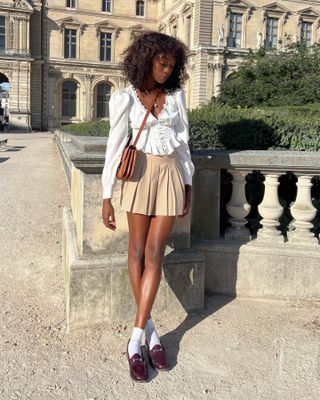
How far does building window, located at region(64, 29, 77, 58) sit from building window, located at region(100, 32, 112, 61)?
334 cm

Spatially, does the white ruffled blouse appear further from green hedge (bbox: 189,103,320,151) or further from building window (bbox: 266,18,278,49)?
building window (bbox: 266,18,278,49)

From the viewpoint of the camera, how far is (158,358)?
9.48 ft

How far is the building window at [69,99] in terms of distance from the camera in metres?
57.3

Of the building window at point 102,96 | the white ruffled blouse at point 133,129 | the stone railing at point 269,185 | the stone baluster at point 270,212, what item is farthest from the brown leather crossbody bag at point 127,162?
the building window at point 102,96

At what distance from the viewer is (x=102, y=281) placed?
338cm

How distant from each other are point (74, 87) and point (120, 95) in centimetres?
5731

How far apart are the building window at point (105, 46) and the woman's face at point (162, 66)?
59042mm

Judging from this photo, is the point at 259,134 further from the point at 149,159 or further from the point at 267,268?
the point at 149,159

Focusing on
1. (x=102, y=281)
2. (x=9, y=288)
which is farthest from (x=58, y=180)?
(x=102, y=281)

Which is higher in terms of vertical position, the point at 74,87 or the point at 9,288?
the point at 74,87

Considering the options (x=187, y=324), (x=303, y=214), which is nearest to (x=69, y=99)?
(x=303, y=214)

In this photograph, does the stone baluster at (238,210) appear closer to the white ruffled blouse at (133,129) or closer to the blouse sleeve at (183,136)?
the blouse sleeve at (183,136)

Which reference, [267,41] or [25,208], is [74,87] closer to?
[267,41]

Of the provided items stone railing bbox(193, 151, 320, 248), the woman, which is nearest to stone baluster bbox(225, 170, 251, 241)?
stone railing bbox(193, 151, 320, 248)
